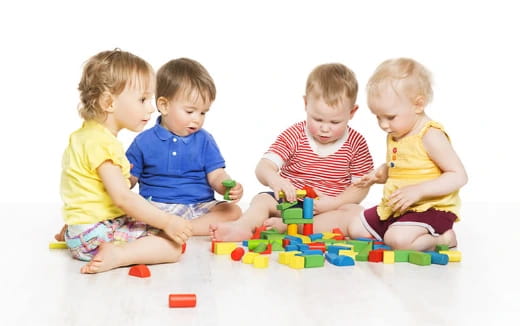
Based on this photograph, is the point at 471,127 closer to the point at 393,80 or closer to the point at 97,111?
the point at 393,80

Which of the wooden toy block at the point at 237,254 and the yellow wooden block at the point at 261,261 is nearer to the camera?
the yellow wooden block at the point at 261,261

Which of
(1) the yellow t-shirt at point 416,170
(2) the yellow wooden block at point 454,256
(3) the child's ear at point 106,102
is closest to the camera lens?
(3) the child's ear at point 106,102

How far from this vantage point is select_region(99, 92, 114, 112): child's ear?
2.97 m

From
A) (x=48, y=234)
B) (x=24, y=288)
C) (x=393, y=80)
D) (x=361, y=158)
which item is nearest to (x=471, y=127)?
(x=361, y=158)

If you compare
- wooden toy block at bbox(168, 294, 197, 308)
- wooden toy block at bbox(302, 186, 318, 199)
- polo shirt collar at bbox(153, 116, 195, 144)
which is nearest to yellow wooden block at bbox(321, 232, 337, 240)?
wooden toy block at bbox(302, 186, 318, 199)

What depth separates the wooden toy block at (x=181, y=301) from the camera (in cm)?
234

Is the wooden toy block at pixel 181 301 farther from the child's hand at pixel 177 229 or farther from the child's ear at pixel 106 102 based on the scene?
the child's ear at pixel 106 102

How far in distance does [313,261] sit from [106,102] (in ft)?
3.19

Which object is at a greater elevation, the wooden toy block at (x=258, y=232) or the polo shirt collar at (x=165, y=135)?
the polo shirt collar at (x=165, y=135)

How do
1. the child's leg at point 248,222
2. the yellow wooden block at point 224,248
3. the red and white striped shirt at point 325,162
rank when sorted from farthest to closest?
1. the red and white striped shirt at point 325,162
2. the child's leg at point 248,222
3. the yellow wooden block at point 224,248

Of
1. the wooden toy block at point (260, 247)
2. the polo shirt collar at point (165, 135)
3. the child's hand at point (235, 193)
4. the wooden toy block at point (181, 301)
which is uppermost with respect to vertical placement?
the polo shirt collar at point (165, 135)

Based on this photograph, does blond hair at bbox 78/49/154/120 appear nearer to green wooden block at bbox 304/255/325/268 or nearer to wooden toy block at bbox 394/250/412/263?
green wooden block at bbox 304/255/325/268

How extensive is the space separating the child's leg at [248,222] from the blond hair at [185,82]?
55cm

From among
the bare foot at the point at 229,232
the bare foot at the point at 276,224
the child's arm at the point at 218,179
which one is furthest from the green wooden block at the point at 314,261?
the child's arm at the point at 218,179
